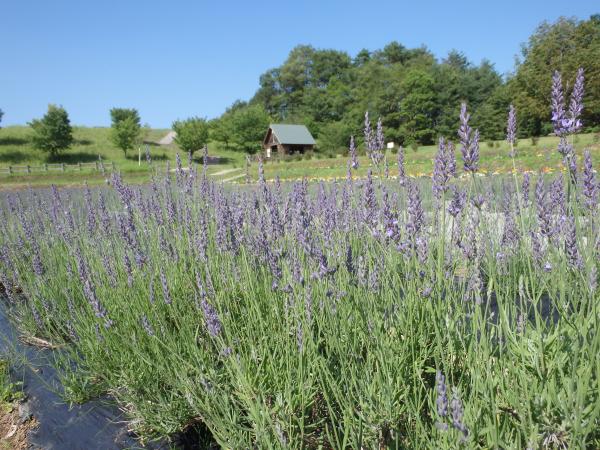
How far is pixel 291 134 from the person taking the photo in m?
46.4

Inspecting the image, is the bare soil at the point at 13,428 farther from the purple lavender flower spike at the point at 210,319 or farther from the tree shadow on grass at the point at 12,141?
the tree shadow on grass at the point at 12,141

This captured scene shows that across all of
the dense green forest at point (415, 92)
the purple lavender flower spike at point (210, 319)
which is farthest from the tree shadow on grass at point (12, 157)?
the purple lavender flower spike at point (210, 319)

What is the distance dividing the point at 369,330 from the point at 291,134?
4580 cm

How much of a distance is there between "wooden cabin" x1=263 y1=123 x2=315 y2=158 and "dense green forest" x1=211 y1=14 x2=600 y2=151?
4.84 ft

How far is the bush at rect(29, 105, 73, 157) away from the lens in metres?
36.8

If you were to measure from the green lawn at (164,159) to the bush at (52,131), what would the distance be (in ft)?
3.55

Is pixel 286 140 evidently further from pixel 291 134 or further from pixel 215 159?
pixel 215 159

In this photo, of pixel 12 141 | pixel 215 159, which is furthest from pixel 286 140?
pixel 12 141

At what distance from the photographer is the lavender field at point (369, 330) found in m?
1.46

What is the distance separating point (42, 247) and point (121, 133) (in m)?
38.1

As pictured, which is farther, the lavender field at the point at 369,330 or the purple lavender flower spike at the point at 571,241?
the purple lavender flower spike at the point at 571,241

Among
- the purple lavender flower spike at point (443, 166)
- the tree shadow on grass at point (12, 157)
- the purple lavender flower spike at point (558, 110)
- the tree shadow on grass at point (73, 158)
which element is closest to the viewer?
the purple lavender flower spike at point (558, 110)

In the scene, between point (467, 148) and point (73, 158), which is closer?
point (467, 148)

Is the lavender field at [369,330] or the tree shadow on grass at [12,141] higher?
the tree shadow on grass at [12,141]
